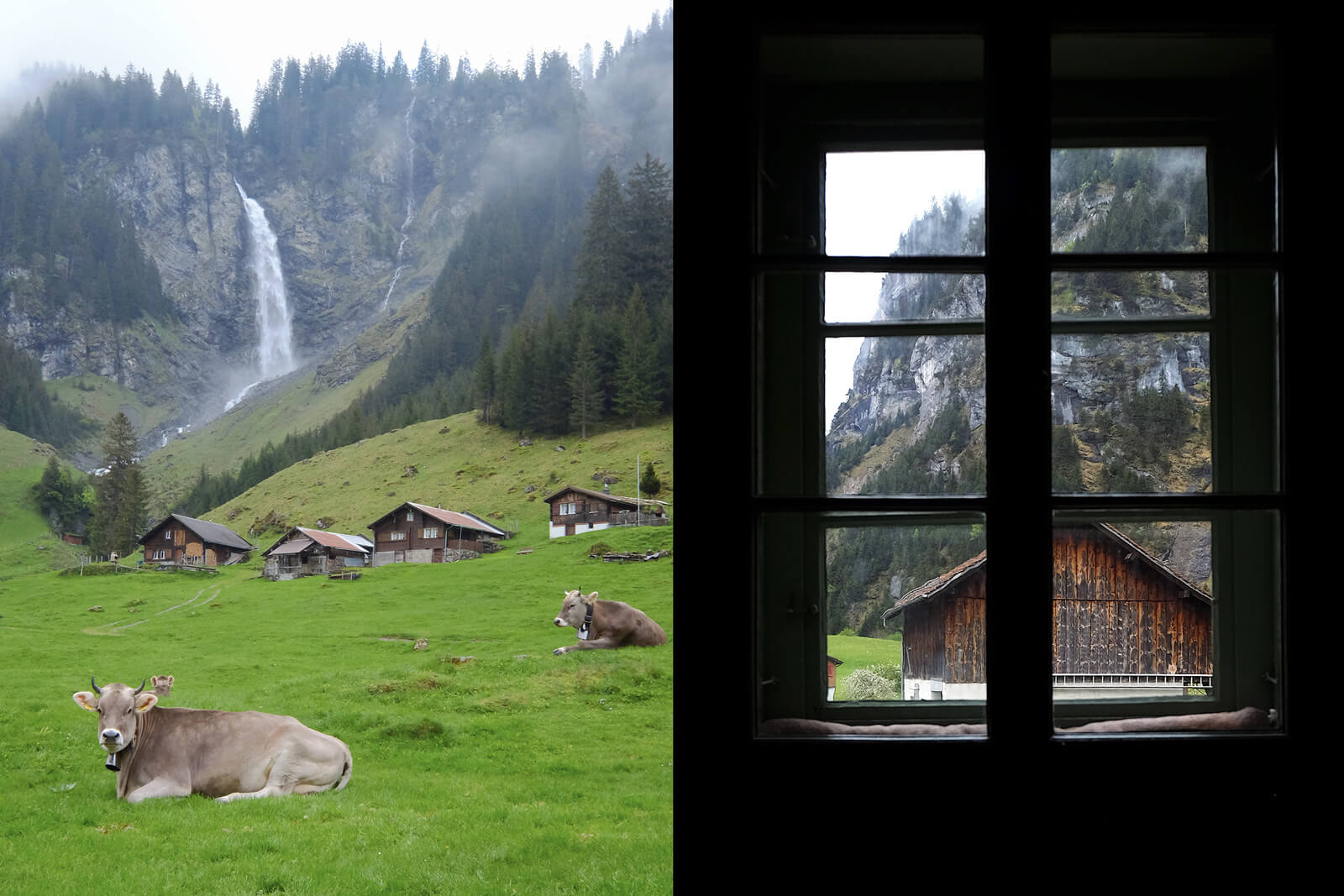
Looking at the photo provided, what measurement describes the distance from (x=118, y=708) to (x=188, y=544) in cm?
746

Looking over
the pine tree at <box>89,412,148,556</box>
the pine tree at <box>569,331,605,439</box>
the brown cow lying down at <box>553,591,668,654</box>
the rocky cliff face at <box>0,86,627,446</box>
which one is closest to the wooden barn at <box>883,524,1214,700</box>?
the brown cow lying down at <box>553,591,668,654</box>

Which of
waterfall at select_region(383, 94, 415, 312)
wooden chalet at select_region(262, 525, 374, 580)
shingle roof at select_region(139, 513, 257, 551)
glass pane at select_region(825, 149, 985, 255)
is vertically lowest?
wooden chalet at select_region(262, 525, 374, 580)

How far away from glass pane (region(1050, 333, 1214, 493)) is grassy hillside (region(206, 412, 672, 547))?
491 inches

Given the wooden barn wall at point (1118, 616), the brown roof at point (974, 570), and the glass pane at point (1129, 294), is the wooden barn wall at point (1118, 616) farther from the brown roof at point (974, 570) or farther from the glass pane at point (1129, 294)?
the glass pane at point (1129, 294)

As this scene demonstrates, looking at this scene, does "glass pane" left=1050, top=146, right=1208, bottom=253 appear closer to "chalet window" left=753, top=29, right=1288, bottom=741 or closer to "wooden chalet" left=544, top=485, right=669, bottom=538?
"chalet window" left=753, top=29, right=1288, bottom=741

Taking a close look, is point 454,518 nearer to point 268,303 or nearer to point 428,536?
point 428,536

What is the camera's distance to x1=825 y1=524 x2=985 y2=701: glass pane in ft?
2.75

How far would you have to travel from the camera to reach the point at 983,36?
2.70 ft

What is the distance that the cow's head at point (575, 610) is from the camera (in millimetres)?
11461

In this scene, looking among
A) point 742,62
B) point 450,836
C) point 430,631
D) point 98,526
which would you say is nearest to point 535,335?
point 430,631

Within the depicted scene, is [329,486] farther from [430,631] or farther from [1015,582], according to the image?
[1015,582]

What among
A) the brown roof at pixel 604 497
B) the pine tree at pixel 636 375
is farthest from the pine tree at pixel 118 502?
the pine tree at pixel 636 375

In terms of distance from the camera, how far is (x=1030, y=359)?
2.64 ft

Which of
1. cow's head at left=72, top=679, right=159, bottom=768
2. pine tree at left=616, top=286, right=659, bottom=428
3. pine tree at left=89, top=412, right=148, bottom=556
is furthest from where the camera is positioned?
pine tree at left=616, top=286, right=659, bottom=428
